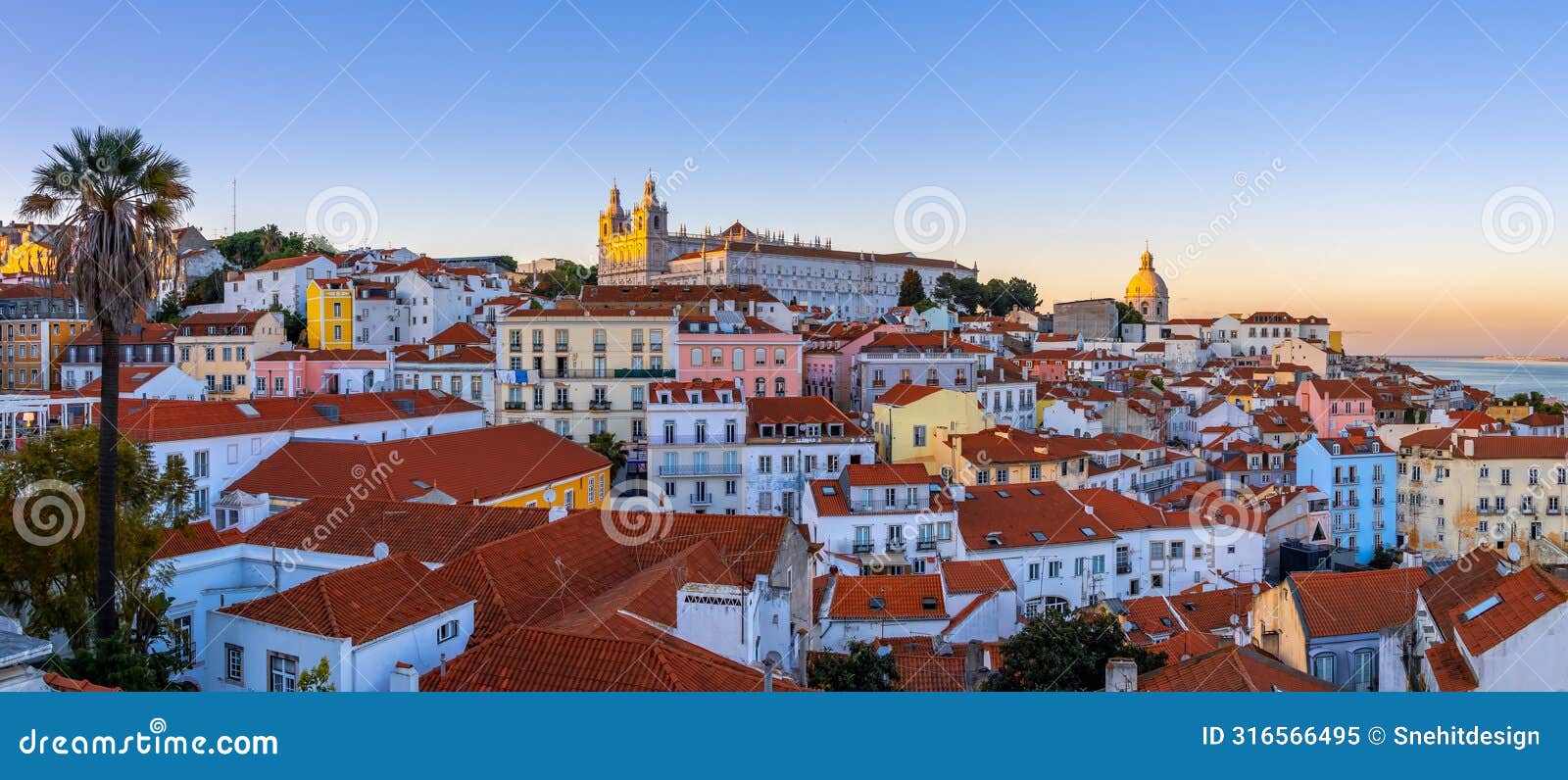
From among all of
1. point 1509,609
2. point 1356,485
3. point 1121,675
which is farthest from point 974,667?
point 1356,485

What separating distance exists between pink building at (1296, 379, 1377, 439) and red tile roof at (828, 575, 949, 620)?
41889 millimetres

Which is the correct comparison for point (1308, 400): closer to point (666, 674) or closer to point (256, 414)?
point (256, 414)

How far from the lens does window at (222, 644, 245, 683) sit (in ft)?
39.2

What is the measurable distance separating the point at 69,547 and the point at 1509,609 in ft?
60.8

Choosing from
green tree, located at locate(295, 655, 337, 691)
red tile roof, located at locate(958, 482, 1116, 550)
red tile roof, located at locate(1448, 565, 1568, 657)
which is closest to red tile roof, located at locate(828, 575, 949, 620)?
red tile roof, located at locate(958, 482, 1116, 550)

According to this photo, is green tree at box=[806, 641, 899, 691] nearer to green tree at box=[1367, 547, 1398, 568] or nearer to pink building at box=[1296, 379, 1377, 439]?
green tree at box=[1367, 547, 1398, 568]

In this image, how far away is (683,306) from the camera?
5059cm

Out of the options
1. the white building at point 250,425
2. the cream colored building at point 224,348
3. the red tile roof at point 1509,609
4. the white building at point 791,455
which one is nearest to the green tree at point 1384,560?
the white building at point 791,455

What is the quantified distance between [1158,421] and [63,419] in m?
50.4

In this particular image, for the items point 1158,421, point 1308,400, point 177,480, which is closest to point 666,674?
point 177,480

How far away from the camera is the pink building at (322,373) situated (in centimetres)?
4434

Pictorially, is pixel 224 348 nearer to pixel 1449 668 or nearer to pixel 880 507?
pixel 880 507

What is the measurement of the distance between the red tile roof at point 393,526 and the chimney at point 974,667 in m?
8.19

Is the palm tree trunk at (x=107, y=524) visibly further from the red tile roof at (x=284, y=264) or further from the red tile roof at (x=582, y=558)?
the red tile roof at (x=284, y=264)
